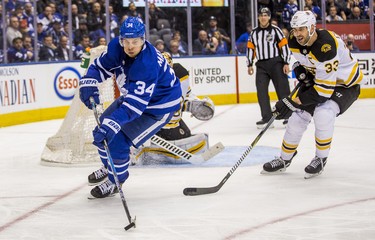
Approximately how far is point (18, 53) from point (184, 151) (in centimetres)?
419

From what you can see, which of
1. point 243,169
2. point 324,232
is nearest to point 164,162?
point 243,169

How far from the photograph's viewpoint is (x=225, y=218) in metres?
3.93

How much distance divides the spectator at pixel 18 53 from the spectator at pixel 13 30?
0.12 ft

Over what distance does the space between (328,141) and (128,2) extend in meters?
5.83

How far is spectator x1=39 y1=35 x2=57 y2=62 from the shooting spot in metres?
9.41

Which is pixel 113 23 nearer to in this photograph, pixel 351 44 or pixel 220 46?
pixel 220 46

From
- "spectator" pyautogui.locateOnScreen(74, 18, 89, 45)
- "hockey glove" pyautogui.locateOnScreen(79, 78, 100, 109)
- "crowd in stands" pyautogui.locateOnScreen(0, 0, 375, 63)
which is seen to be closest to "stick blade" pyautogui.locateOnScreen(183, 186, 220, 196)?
"hockey glove" pyautogui.locateOnScreen(79, 78, 100, 109)

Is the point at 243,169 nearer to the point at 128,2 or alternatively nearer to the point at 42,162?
the point at 42,162

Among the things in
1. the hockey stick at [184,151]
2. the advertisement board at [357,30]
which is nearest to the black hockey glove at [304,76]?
the hockey stick at [184,151]

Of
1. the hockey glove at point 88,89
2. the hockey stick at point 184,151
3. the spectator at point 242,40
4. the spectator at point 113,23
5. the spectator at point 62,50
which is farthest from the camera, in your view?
the spectator at point 242,40

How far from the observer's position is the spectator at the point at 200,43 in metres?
10.9

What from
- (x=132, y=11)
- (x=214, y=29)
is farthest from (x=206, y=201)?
(x=214, y=29)

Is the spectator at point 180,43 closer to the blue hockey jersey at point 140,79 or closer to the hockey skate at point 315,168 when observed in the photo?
the hockey skate at point 315,168

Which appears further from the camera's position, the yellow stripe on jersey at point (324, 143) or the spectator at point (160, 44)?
the spectator at point (160, 44)
